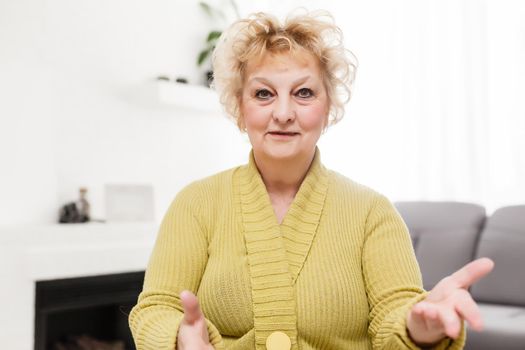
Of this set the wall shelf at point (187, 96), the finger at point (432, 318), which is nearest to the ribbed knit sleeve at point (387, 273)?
the finger at point (432, 318)

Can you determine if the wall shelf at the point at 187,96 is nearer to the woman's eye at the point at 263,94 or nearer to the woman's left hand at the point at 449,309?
the woman's eye at the point at 263,94

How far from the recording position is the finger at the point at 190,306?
1.02m

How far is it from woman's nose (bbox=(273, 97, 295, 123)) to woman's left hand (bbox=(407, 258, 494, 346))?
49 cm

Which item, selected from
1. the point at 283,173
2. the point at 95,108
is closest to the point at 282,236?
the point at 283,173

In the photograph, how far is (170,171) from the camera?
3.73m

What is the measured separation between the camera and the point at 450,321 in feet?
3.01

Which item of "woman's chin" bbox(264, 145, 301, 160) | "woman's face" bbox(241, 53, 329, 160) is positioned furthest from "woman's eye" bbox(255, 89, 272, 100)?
"woman's chin" bbox(264, 145, 301, 160)

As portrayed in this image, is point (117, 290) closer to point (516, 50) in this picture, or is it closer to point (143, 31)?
point (143, 31)

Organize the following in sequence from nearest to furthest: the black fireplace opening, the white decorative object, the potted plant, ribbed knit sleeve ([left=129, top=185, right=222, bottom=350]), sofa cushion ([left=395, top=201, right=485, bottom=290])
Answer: ribbed knit sleeve ([left=129, top=185, right=222, bottom=350]) < the black fireplace opening < sofa cushion ([left=395, top=201, right=485, bottom=290]) < the white decorative object < the potted plant

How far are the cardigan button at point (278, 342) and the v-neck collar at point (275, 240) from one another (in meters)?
0.01

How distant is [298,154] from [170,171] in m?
2.45

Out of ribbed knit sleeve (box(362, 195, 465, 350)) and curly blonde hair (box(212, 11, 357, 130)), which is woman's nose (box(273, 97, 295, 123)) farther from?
ribbed knit sleeve (box(362, 195, 465, 350))

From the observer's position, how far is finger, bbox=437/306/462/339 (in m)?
0.91

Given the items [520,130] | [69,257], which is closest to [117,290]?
[69,257]
